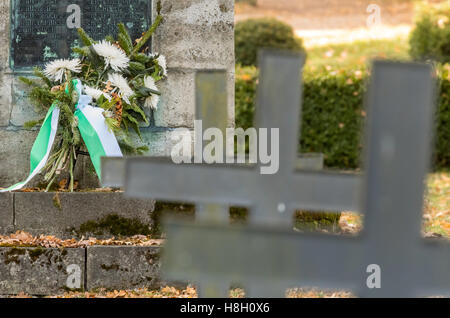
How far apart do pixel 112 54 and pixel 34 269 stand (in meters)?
1.61

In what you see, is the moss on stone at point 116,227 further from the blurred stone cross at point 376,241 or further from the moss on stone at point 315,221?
the blurred stone cross at point 376,241

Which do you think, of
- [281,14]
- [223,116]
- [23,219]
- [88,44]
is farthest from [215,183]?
[281,14]

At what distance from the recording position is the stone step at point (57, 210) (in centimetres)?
549

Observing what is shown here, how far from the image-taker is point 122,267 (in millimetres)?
5070

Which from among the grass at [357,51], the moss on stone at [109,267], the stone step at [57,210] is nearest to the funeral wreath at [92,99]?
the stone step at [57,210]

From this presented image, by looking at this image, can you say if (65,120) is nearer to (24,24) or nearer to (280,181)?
(24,24)

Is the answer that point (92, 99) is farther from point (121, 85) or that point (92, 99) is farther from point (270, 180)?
point (270, 180)

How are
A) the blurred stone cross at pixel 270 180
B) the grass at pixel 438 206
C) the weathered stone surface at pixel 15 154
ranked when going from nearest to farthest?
the blurred stone cross at pixel 270 180 → the weathered stone surface at pixel 15 154 → the grass at pixel 438 206

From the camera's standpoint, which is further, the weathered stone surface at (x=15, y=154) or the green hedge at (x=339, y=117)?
the green hedge at (x=339, y=117)

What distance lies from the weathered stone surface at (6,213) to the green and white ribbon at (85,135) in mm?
247

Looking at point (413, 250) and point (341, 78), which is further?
point (341, 78)

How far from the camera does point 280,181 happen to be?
1981mm

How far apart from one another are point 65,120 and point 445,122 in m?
6.40

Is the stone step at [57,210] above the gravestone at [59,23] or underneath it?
underneath
